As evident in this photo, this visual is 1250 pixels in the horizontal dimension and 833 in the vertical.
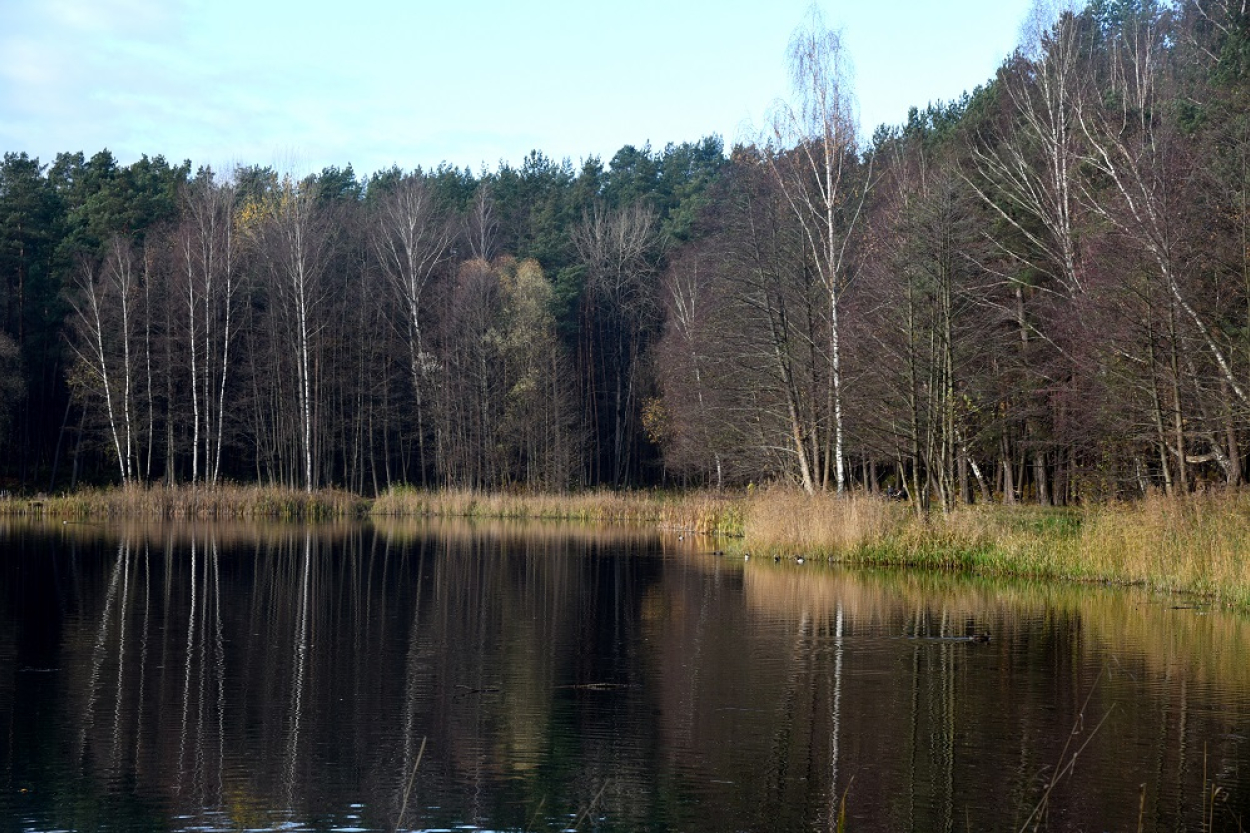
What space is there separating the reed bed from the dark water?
22329mm

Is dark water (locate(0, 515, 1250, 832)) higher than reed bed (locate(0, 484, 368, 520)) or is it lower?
lower

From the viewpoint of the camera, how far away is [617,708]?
37.4 ft

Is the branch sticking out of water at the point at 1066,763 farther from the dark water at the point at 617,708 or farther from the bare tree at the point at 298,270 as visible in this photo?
the bare tree at the point at 298,270

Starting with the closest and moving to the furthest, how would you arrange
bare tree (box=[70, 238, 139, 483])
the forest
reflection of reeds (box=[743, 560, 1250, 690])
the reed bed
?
reflection of reeds (box=[743, 560, 1250, 690])
the forest
the reed bed
bare tree (box=[70, 238, 139, 483])

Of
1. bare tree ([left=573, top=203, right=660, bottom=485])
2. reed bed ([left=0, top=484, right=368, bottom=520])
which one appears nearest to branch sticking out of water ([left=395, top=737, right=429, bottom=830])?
reed bed ([left=0, top=484, right=368, bottom=520])

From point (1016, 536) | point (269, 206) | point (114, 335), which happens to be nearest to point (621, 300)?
point (269, 206)

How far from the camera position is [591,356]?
66438 mm

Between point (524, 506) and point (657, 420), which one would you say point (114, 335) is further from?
point (657, 420)

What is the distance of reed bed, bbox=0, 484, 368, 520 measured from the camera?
4294 centimetres

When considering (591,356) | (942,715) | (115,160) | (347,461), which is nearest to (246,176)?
(115,160)

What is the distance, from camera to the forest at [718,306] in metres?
27.2

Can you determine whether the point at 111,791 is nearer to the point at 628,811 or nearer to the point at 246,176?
the point at 628,811

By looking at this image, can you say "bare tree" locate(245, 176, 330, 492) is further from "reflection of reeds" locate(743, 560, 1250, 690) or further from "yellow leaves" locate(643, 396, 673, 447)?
"reflection of reeds" locate(743, 560, 1250, 690)

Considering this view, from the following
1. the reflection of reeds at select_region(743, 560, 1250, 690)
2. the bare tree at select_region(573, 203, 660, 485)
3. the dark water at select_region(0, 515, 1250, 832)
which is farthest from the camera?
the bare tree at select_region(573, 203, 660, 485)
